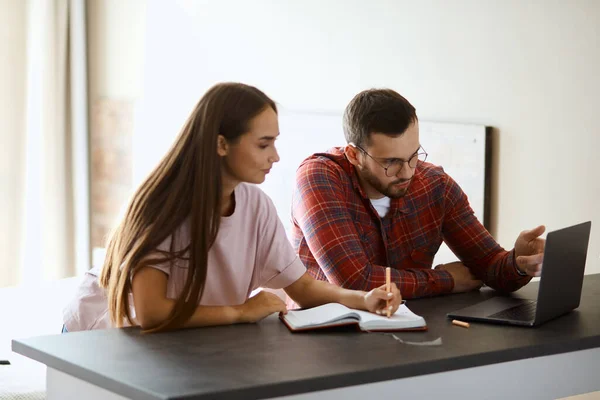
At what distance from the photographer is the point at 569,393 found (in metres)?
1.93

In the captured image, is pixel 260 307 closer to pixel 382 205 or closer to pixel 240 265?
pixel 240 265

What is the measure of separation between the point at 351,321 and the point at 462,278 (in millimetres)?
678

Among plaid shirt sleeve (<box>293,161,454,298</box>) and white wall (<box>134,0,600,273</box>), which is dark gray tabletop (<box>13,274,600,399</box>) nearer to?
plaid shirt sleeve (<box>293,161,454,298</box>)

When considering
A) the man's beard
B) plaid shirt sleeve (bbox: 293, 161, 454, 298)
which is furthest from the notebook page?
the man's beard

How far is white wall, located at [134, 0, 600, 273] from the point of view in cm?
300

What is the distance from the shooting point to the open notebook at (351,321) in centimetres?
187

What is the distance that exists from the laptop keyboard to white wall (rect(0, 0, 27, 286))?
3.84 m

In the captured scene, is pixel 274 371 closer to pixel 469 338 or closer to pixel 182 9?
pixel 469 338

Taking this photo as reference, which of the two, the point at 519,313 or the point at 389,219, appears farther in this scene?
the point at 389,219

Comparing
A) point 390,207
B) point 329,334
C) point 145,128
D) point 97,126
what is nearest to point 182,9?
point 145,128

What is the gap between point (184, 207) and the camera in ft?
6.43

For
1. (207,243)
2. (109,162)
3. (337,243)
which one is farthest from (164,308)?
(109,162)

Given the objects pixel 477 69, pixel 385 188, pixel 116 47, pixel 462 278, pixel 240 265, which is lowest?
pixel 462 278

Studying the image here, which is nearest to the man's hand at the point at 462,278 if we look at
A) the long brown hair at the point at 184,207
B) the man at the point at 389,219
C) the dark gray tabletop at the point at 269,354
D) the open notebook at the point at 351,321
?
the man at the point at 389,219
